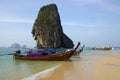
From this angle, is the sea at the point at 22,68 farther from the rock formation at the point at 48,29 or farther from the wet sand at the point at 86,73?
the rock formation at the point at 48,29

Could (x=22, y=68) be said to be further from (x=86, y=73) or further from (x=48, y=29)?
(x=48, y=29)

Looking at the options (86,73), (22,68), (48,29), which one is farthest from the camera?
(48,29)

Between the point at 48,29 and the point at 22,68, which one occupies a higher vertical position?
the point at 48,29

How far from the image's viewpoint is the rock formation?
250 ft

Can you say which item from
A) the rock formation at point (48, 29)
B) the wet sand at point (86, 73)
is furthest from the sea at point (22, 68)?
the rock formation at point (48, 29)

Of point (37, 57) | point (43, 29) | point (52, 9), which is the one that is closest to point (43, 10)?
point (52, 9)

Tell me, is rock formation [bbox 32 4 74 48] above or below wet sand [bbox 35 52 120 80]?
above

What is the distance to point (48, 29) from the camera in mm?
78250

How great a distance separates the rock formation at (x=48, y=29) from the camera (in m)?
76.1

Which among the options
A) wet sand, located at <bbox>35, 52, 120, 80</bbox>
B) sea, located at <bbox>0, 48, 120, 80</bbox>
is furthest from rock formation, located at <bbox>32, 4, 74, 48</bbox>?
wet sand, located at <bbox>35, 52, 120, 80</bbox>

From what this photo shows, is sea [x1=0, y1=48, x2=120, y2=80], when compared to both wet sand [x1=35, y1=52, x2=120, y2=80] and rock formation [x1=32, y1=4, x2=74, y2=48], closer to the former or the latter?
wet sand [x1=35, y1=52, x2=120, y2=80]

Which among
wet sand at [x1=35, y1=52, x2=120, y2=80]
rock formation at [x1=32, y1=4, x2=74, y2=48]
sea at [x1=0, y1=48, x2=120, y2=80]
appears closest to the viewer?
wet sand at [x1=35, y1=52, x2=120, y2=80]

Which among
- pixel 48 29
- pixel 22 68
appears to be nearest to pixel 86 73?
pixel 22 68

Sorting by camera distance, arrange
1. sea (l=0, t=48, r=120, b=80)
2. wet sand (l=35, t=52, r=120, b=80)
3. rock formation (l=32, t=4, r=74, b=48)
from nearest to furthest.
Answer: wet sand (l=35, t=52, r=120, b=80) < sea (l=0, t=48, r=120, b=80) < rock formation (l=32, t=4, r=74, b=48)
